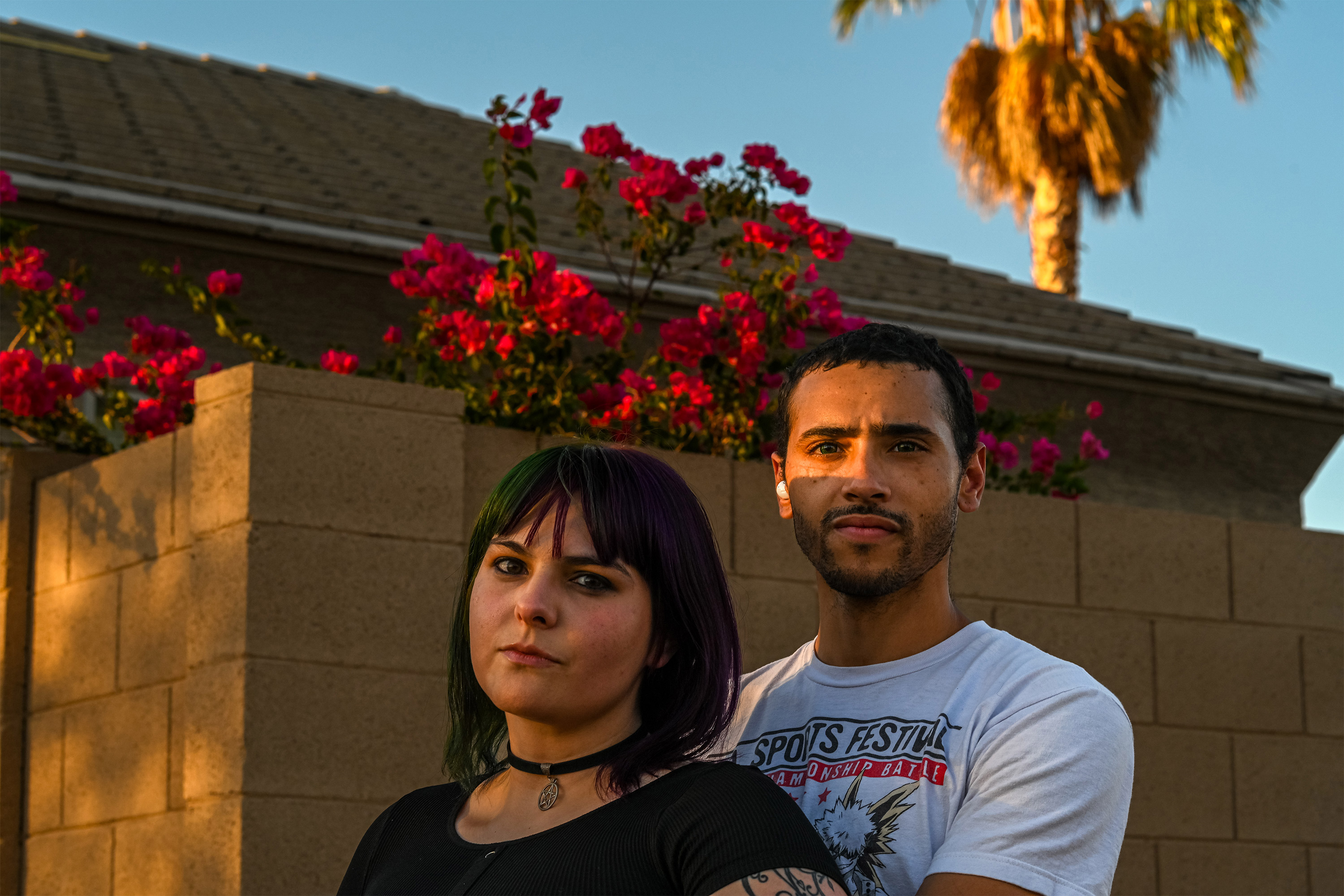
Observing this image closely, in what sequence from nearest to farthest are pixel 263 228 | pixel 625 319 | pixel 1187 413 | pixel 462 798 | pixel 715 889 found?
1. pixel 715 889
2. pixel 462 798
3. pixel 625 319
4. pixel 263 228
5. pixel 1187 413

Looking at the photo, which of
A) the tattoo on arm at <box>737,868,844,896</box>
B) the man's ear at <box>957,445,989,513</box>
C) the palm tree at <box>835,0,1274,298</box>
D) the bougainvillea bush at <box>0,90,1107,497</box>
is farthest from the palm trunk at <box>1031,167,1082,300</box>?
the tattoo on arm at <box>737,868,844,896</box>

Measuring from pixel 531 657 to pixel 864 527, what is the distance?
607mm

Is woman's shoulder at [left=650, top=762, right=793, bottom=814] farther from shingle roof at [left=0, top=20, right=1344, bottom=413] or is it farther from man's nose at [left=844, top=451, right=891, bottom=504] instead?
shingle roof at [left=0, top=20, right=1344, bottom=413]

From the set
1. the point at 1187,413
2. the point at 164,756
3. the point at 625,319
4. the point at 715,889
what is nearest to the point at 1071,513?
the point at 625,319

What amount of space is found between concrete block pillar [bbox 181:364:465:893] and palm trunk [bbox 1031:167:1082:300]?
459 inches

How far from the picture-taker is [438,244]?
496 centimetres

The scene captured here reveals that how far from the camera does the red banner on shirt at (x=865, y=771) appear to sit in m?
2.23

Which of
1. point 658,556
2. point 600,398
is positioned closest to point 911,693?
point 658,556

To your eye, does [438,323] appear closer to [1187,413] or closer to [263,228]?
[263,228]

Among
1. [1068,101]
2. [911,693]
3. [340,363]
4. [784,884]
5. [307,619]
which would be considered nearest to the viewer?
[784,884]

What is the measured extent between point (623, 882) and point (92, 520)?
3218 mm

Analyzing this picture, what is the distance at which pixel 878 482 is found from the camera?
2.43 meters

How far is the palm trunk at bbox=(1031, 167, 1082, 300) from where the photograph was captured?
597 inches

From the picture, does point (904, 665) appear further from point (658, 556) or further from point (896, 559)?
point (658, 556)
